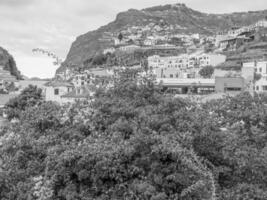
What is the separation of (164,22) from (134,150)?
123263mm

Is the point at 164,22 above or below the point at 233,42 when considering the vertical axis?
above

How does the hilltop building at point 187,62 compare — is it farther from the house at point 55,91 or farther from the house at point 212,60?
the house at point 55,91

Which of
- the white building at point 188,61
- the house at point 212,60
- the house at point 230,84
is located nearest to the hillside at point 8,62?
the white building at point 188,61

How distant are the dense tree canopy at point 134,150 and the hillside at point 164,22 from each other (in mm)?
103383

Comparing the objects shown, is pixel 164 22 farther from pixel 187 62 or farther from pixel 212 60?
pixel 212 60

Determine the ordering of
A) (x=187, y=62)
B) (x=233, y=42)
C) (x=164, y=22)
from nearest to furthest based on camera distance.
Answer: (x=187, y=62), (x=233, y=42), (x=164, y=22)

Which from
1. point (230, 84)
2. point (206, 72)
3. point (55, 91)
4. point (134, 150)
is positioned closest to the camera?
point (134, 150)

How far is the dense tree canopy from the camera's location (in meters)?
6.43

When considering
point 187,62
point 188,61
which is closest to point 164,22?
point 188,61

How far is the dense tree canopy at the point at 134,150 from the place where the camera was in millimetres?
6434

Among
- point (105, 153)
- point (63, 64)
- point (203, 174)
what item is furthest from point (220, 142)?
point (63, 64)

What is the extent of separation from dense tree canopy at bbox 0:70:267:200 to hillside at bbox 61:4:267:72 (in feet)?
339

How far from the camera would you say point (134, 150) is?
6.64 metres

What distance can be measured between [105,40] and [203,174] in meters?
112
